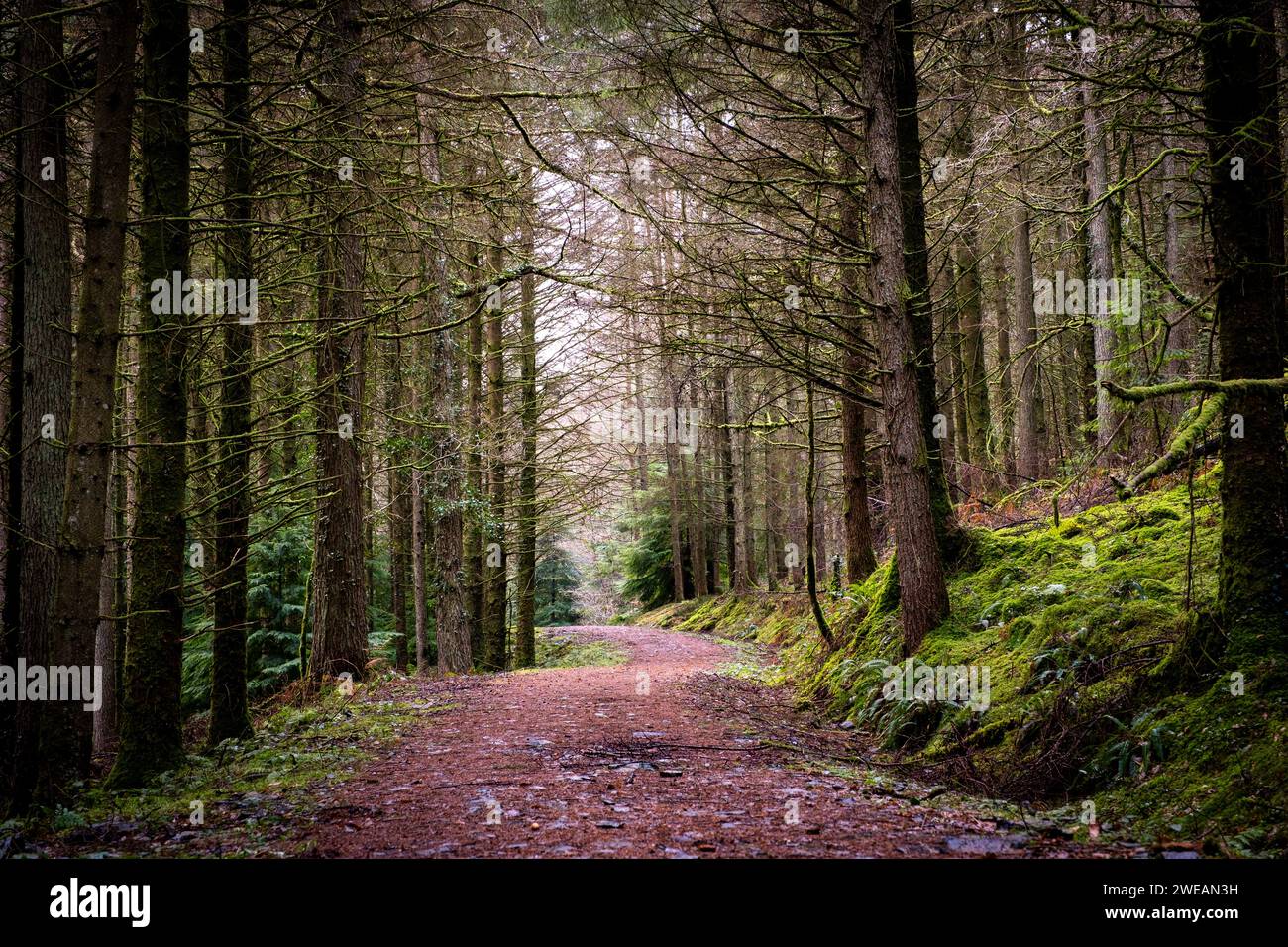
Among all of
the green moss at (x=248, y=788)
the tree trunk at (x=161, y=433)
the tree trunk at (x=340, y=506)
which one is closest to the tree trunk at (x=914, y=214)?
the green moss at (x=248, y=788)

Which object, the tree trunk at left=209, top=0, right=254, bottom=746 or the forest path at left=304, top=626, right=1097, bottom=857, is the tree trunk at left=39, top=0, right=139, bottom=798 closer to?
the tree trunk at left=209, top=0, right=254, bottom=746

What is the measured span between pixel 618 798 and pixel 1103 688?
11.7ft

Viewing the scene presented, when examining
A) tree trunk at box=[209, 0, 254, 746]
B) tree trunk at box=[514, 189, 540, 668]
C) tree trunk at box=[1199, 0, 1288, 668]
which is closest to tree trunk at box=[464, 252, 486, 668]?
tree trunk at box=[514, 189, 540, 668]

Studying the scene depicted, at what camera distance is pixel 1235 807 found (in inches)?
142

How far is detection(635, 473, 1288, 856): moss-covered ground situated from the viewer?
152 inches

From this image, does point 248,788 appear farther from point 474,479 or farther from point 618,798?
point 474,479

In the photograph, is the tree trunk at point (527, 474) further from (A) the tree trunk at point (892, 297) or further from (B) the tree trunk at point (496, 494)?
(A) the tree trunk at point (892, 297)

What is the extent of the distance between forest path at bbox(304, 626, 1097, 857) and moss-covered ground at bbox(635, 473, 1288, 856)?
0.77 m

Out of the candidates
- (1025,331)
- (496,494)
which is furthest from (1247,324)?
(496,494)

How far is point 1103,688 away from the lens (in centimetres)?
495

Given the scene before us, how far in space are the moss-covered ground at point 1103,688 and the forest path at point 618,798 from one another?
2.53ft
